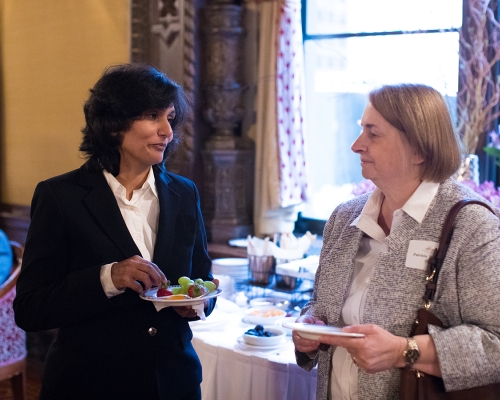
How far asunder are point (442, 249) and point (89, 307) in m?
0.92

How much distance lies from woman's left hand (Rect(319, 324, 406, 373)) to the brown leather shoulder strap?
142mm

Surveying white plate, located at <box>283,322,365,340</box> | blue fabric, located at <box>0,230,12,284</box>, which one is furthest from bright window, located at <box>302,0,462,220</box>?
white plate, located at <box>283,322,365,340</box>

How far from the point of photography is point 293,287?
3.12 meters

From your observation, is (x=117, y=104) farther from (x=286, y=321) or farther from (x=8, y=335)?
(x=8, y=335)

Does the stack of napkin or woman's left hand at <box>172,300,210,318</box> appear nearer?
woman's left hand at <box>172,300,210,318</box>

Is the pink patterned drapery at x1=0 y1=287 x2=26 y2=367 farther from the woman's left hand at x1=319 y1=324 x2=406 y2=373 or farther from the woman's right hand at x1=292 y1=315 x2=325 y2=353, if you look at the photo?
the woman's left hand at x1=319 y1=324 x2=406 y2=373

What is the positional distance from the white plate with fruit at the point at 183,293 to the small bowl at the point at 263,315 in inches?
33.1

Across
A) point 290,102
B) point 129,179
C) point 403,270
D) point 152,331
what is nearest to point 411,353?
point 403,270

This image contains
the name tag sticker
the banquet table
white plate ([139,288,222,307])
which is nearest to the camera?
the name tag sticker

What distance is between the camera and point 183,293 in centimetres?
183

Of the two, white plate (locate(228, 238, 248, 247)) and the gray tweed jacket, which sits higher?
the gray tweed jacket

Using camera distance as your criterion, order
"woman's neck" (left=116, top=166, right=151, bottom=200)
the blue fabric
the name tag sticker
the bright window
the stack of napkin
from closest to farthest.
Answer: the name tag sticker, "woman's neck" (left=116, top=166, right=151, bottom=200), the stack of napkin, the blue fabric, the bright window

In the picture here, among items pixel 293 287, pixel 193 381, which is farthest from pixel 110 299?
pixel 293 287

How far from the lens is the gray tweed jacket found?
60.0 inches
